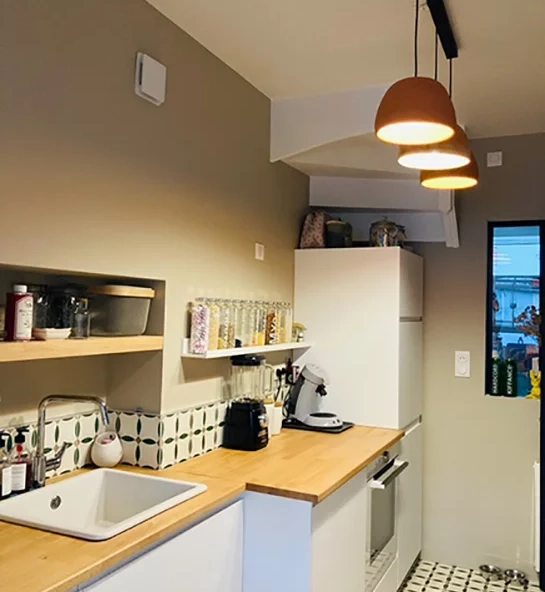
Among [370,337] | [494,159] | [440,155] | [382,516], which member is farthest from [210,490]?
[494,159]

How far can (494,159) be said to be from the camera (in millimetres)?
3570

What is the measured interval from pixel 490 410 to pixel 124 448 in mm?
2177

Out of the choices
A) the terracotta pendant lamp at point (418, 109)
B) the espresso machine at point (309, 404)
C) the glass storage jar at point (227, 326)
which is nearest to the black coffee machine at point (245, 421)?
the glass storage jar at point (227, 326)

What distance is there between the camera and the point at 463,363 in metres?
3.57

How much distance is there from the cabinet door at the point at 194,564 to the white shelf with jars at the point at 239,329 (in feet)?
2.13

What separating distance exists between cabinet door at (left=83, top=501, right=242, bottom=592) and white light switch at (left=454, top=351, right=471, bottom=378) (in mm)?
1910

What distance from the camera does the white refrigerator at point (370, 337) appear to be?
3.14 metres

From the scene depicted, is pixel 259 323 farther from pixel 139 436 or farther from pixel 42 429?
pixel 42 429

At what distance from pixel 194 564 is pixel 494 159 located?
9.23 feet

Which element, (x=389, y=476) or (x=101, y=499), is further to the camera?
(x=389, y=476)

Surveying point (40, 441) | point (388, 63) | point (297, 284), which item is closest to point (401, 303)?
point (297, 284)

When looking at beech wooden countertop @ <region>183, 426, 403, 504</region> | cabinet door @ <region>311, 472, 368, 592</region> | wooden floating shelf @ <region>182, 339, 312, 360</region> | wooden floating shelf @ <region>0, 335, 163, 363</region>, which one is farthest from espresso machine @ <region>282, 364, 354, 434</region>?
wooden floating shelf @ <region>0, 335, 163, 363</region>

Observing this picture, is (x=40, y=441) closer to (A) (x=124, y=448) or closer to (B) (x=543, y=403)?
(A) (x=124, y=448)

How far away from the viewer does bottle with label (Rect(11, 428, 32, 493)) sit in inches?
72.8
